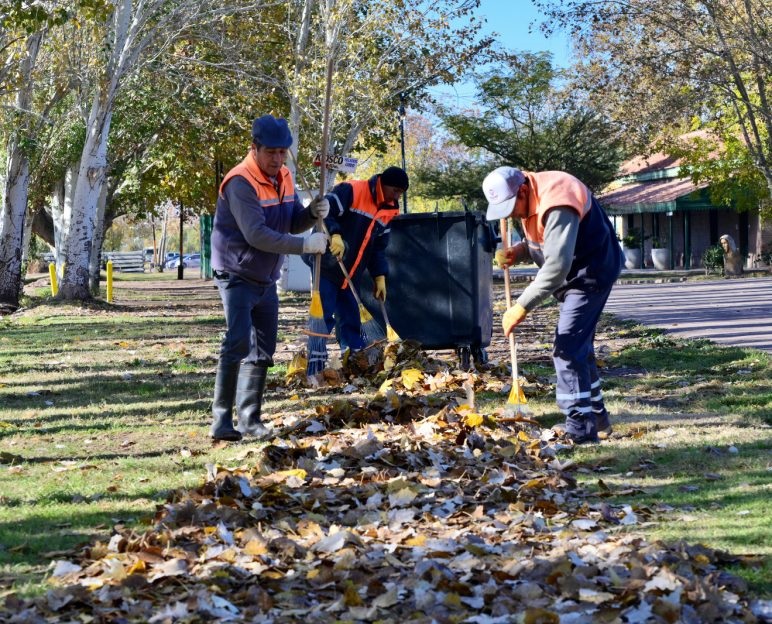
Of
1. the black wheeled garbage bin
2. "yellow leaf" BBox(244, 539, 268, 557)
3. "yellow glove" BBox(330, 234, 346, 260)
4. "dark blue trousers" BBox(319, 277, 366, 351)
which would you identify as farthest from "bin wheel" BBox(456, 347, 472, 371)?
"yellow leaf" BBox(244, 539, 268, 557)

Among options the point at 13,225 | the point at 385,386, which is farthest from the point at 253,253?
the point at 13,225

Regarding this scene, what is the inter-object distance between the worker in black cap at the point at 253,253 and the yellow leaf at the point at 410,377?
1.66 meters

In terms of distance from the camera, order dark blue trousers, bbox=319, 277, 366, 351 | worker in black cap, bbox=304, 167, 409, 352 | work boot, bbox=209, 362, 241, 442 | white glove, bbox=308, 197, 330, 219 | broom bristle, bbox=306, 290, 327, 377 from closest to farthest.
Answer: work boot, bbox=209, 362, 241, 442 < white glove, bbox=308, 197, 330, 219 < worker in black cap, bbox=304, 167, 409, 352 < broom bristle, bbox=306, 290, 327, 377 < dark blue trousers, bbox=319, 277, 366, 351

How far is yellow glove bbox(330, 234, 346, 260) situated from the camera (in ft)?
32.6

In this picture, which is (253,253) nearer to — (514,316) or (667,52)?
(514,316)

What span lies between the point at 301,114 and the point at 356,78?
5.57 feet

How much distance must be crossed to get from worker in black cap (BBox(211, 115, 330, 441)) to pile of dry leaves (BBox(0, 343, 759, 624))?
89 cm

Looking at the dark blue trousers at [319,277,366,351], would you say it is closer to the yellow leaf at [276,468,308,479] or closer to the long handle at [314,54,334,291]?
the long handle at [314,54,334,291]

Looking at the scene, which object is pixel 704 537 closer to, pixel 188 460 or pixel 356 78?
pixel 188 460

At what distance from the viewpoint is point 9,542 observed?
5.27 metres

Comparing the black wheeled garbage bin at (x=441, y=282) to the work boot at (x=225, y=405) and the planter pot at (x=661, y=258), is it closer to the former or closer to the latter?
the work boot at (x=225, y=405)

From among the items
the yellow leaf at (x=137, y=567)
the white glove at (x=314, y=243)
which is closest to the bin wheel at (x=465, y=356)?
the white glove at (x=314, y=243)

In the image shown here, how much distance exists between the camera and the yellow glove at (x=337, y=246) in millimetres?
9945

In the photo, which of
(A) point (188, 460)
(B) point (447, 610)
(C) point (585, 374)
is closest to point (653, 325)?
(C) point (585, 374)
